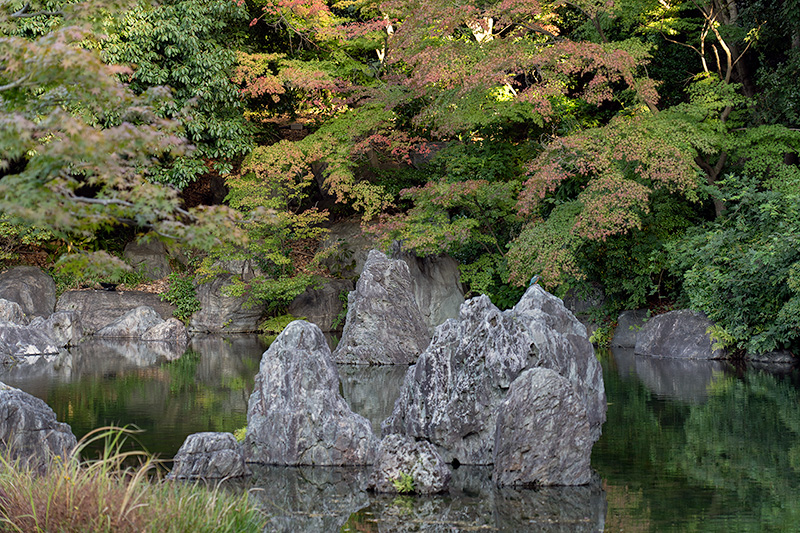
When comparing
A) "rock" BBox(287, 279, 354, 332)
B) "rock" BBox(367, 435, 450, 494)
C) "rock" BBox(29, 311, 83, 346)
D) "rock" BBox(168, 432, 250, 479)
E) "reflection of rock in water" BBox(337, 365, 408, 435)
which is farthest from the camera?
"rock" BBox(287, 279, 354, 332)

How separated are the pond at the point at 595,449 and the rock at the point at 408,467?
0.17 metres

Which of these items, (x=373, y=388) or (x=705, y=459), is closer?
(x=705, y=459)

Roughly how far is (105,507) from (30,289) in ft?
59.3

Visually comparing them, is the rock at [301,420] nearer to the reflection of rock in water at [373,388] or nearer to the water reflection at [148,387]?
the water reflection at [148,387]

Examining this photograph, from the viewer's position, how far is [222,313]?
2081 cm

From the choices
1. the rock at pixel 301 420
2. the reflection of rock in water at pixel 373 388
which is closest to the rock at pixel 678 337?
the reflection of rock in water at pixel 373 388

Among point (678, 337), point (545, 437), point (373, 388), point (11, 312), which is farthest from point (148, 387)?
point (678, 337)

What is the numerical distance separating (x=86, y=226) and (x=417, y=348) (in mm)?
11478

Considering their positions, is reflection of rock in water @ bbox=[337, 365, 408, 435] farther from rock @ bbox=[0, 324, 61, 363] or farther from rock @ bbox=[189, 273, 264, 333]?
rock @ bbox=[189, 273, 264, 333]

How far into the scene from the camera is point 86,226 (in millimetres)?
4039

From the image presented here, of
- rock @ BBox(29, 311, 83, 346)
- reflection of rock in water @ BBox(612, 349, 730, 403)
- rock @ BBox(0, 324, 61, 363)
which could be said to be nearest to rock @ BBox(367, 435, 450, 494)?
reflection of rock in water @ BBox(612, 349, 730, 403)

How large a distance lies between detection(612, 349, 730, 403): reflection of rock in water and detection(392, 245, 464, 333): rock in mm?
4484

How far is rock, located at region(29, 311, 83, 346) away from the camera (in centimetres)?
1797

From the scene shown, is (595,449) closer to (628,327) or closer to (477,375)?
(477,375)
